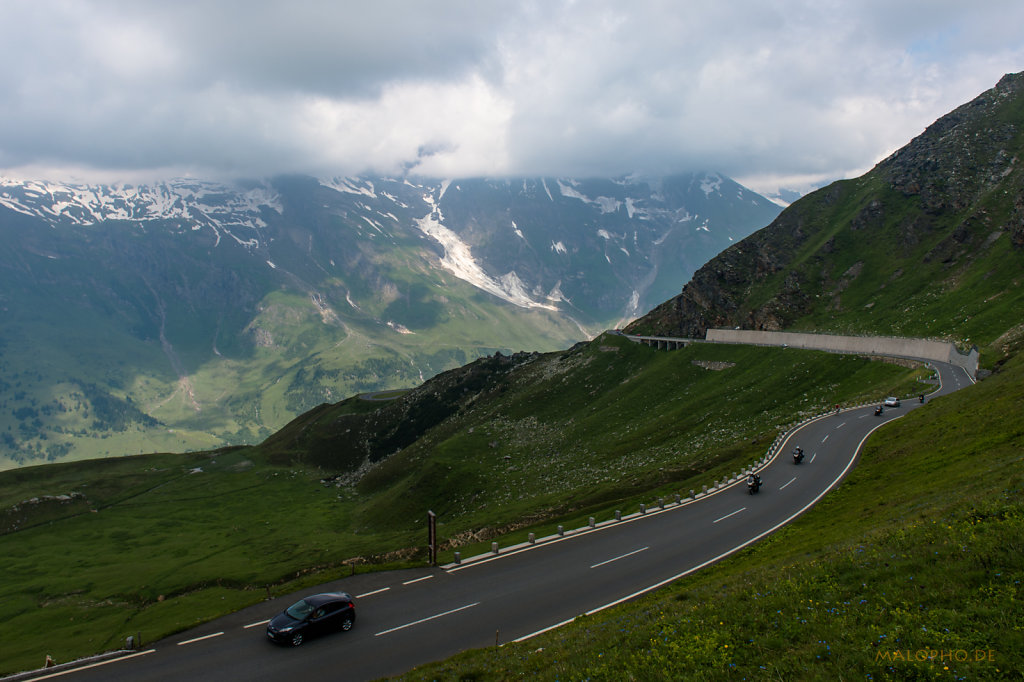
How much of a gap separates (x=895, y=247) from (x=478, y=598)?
480 feet

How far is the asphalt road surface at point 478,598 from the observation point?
89.8 ft

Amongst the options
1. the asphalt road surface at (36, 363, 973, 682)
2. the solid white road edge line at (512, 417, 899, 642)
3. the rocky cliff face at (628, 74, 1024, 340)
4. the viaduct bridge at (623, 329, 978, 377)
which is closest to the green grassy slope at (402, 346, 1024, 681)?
the solid white road edge line at (512, 417, 899, 642)

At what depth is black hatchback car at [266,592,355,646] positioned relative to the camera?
29.0 m

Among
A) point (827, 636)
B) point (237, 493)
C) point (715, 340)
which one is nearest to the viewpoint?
point (827, 636)

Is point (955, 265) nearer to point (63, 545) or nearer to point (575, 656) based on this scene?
point (575, 656)

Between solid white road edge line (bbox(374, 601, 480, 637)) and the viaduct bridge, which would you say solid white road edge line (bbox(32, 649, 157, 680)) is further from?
the viaduct bridge

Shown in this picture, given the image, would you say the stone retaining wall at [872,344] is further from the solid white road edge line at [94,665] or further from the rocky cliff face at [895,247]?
the solid white road edge line at [94,665]

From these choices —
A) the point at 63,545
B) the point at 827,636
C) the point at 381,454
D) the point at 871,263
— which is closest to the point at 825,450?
the point at 827,636

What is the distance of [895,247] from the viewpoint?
136 metres

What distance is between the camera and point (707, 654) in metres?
16.7

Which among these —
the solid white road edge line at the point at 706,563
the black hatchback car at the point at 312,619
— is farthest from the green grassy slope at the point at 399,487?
the solid white road edge line at the point at 706,563

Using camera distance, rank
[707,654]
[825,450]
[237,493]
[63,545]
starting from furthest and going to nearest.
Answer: [237,493] < [63,545] < [825,450] < [707,654]

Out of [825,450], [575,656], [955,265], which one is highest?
[955,265]

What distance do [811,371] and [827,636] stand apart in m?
85.0
